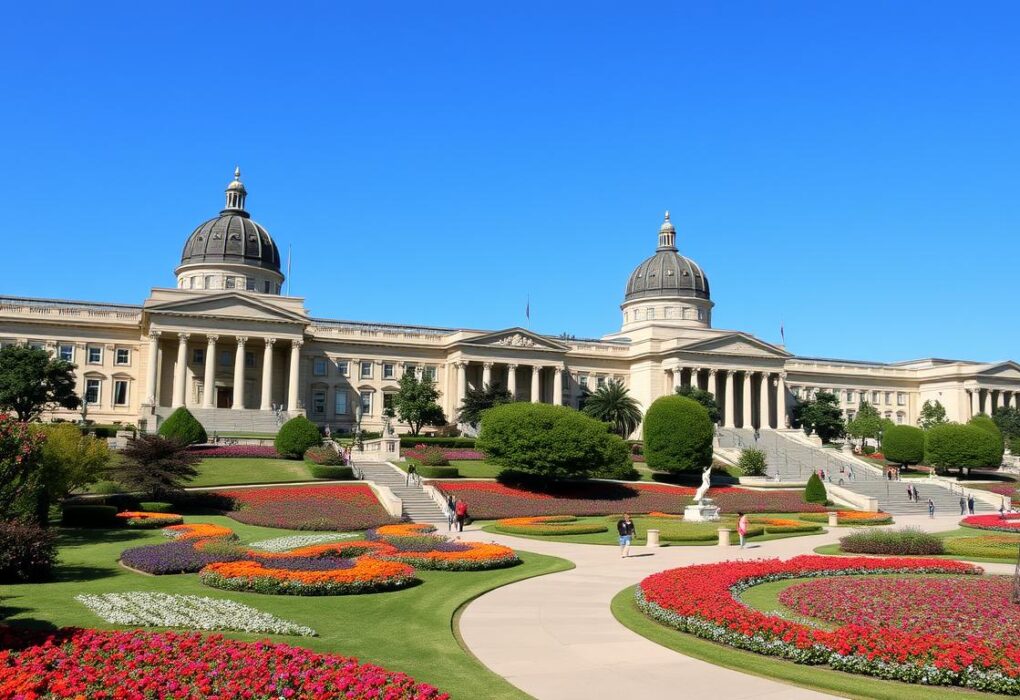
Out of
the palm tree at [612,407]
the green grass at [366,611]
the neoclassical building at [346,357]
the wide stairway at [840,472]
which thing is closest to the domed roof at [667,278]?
the neoclassical building at [346,357]

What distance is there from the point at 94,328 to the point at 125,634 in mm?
83551

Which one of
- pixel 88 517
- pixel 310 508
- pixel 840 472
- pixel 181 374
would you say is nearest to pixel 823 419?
pixel 840 472

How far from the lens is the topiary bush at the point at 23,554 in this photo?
75.7ft

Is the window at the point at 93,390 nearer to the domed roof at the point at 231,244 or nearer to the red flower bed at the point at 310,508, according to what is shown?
the domed roof at the point at 231,244

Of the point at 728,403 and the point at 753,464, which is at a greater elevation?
the point at 728,403

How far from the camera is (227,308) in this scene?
285 feet

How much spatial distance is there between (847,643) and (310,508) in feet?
115

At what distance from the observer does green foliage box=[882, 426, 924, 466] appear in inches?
3302

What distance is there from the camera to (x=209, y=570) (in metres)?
24.6

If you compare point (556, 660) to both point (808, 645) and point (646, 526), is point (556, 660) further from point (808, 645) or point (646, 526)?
point (646, 526)

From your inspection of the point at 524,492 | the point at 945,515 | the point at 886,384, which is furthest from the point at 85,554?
the point at 886,384

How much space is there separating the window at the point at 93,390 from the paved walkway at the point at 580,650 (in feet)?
247

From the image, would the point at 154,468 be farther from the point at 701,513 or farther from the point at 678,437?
the point at 678,437

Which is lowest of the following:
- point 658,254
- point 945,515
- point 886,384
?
point 945,515
